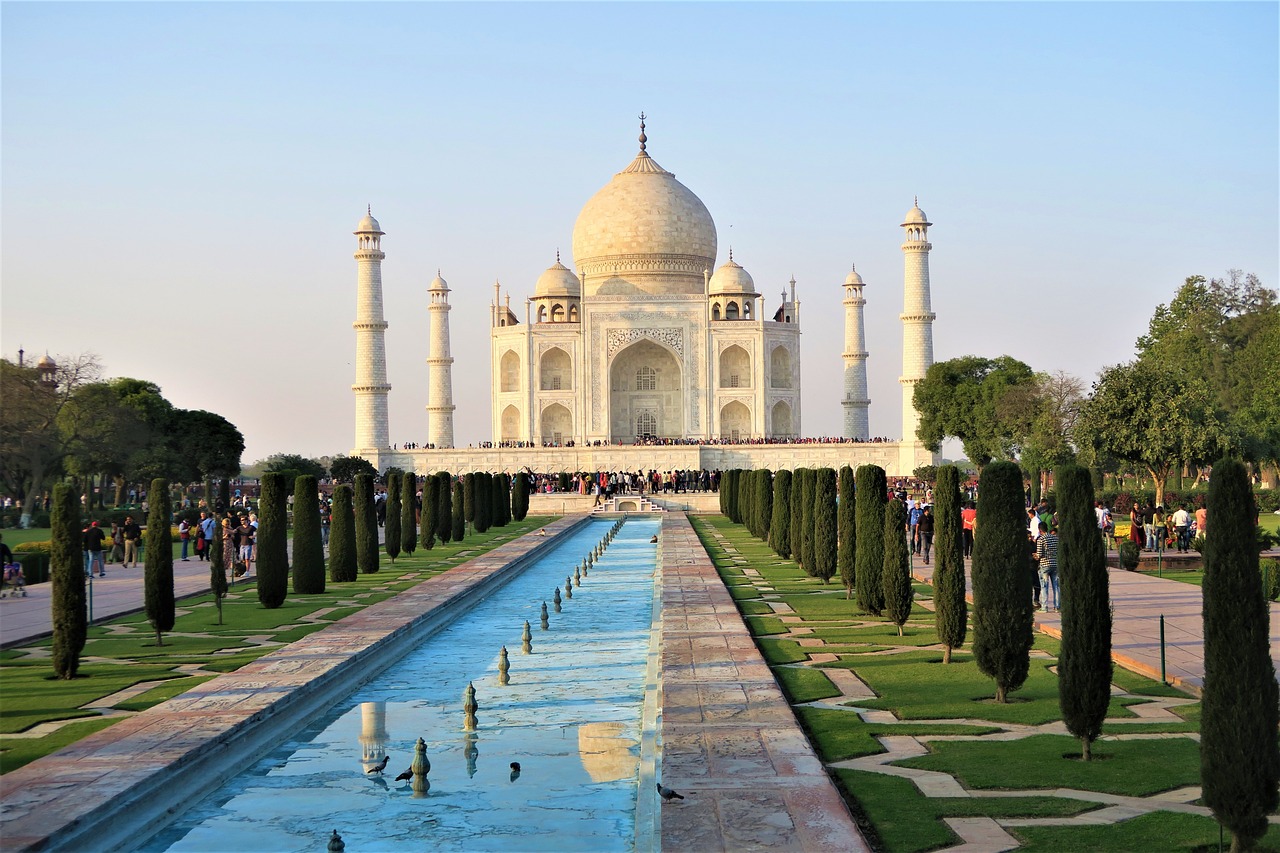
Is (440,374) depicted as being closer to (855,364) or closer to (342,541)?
(855,364)

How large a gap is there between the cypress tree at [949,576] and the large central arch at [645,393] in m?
36.4

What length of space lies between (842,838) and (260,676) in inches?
194

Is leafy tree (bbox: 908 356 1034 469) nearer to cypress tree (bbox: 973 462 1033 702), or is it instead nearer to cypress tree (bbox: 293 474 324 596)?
cypress tree (bbox: 293 474 324 596)

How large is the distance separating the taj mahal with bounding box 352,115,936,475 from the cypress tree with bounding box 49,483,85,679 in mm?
30795

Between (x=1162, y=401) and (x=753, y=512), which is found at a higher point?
(x=1162, y=401)

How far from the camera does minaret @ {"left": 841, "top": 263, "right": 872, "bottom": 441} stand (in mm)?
44406

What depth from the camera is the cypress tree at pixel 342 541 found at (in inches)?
613

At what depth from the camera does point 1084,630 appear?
6012 mm

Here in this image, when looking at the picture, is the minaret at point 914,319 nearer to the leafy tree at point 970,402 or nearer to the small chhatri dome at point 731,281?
the leafy tree at point 970,402

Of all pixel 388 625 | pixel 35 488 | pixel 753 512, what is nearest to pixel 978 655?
pixel 388 625

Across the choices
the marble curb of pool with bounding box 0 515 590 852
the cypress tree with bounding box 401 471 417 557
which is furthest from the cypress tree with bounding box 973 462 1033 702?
the cypress tree with bounding box 401 471 417 557

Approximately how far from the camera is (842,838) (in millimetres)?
4672

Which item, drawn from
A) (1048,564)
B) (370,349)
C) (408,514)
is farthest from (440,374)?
(1048,564)

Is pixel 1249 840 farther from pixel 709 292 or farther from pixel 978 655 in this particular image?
pixel 709 292
